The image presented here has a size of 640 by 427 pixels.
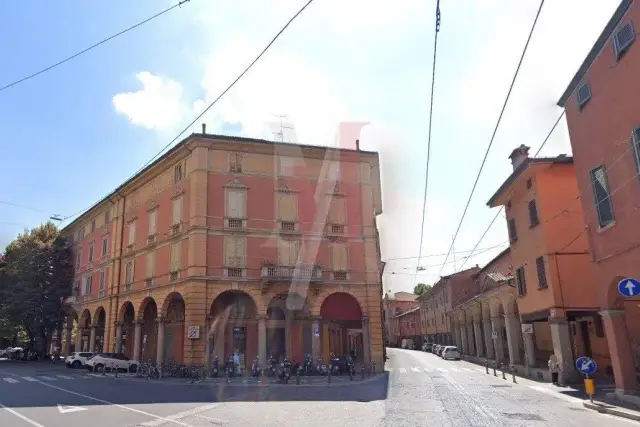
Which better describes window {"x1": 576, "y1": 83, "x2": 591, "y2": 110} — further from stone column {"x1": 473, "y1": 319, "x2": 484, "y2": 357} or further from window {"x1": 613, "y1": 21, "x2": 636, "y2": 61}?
stone column {"x1": 473, "y1": 319, "x2": 484, "y2": 357}

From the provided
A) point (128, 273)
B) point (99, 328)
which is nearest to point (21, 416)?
point (128, 273)

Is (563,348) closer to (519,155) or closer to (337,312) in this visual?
(519,155)

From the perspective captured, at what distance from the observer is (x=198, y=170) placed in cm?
3041

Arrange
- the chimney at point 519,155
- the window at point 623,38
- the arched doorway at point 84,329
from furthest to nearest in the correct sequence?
the arched doorway at point 84,329 < the chimney at point 519,155 < the window at point 623,38

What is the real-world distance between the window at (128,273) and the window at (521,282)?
87.5 feet

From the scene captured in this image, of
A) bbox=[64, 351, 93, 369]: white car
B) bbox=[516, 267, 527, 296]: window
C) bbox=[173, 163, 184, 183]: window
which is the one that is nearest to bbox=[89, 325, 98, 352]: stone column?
bbox=[64, 351, 93, 369]: white car

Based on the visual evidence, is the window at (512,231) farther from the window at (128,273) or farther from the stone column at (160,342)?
the window at (128,273)

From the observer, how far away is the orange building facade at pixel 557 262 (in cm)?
2209

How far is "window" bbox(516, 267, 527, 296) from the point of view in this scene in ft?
85.4

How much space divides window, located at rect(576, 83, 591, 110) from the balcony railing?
1752cm

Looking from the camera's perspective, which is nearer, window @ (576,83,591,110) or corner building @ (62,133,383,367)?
window @ (576,83,591,110)

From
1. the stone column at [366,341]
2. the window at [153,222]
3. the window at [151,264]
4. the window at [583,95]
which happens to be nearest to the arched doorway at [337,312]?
the stone column at [366,341]

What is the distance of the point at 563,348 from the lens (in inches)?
859

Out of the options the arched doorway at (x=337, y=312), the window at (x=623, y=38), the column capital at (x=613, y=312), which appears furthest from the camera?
the arched doorway at (x=337, y=312)
